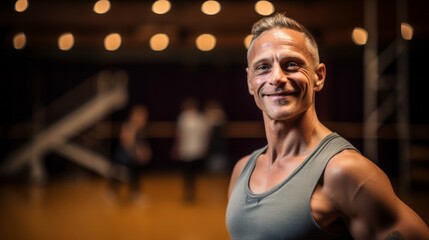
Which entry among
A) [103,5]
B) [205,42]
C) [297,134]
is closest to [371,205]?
[297,134]

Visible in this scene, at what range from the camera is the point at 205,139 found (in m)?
6.40

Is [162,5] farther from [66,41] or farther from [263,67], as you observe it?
[263,67]

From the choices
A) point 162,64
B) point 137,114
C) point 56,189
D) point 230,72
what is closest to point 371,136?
point 137,114

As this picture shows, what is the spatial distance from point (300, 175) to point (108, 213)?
4873mm

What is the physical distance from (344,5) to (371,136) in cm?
336

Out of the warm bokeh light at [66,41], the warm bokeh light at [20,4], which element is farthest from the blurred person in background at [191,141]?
the warm bokeh light at [66,41]

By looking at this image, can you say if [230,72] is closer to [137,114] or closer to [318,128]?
[137,114]

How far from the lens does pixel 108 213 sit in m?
5.59

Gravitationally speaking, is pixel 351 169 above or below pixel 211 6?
below

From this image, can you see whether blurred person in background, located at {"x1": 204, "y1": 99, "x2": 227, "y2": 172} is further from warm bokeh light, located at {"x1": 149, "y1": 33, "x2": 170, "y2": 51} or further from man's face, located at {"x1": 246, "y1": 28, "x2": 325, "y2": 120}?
man's face, located at {"x1": 246, "y1": 28, "x2": 325, "y2": 120}

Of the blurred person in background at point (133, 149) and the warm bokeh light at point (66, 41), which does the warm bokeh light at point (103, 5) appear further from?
the warm bokeh light at point (66, 41)

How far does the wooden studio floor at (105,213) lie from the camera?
4469 millimetres

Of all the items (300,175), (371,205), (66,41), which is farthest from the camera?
(66,41)

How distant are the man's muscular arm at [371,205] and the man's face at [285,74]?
0.75ft
